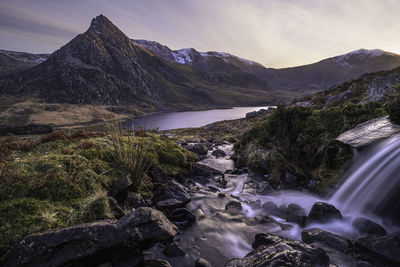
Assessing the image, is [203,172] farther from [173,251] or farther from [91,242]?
[91,242]

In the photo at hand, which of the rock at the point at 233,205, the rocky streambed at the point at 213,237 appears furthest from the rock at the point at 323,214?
the rock at the point at 233,205

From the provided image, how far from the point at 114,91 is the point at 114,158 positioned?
147m

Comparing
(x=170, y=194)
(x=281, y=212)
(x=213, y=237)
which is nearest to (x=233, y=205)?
(x=281, y=212)

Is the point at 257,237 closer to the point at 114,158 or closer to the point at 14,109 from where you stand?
the point at 114,158

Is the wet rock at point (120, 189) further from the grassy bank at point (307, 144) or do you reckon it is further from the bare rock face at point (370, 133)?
the bare rock face at point (370, 133)

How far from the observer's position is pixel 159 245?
4.69 meters

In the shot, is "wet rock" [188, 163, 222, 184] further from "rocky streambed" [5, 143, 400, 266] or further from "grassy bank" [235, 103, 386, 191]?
"grassy bank" [235, 103, 386, 191]

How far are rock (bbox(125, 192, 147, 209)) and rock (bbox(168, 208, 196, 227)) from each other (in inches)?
35.8

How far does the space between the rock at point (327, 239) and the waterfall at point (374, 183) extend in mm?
1610

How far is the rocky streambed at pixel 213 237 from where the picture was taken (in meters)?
3.55

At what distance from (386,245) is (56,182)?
760 cm

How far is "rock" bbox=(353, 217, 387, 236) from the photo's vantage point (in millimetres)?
4695

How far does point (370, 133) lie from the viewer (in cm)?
739

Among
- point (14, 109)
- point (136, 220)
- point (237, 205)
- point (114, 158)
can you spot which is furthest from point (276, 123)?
point (14, 109)
